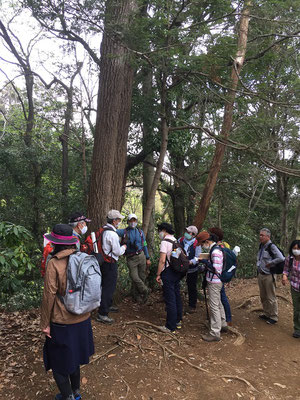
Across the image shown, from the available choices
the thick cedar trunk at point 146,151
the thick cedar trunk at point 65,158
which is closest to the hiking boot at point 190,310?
the thick cedar trunk at point 146,151

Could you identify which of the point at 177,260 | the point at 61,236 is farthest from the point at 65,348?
the point at 177,260

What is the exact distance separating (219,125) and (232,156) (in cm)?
255

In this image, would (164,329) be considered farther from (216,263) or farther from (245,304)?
(245,304)

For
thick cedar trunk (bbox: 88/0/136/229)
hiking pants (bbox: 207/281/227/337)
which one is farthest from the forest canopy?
hiking pants (bbox: 207/281/227/337)

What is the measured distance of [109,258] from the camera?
5.40 meters

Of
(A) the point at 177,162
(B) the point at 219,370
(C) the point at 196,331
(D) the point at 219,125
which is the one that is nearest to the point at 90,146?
(A) the point at 177,162

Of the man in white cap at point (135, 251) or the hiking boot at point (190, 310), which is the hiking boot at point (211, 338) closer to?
the hiking boot at point (190, 310)

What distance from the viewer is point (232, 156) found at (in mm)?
11242

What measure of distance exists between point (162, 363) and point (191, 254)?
2714 millimetres

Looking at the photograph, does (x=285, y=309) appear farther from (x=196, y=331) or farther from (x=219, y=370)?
(x=219, y=370)

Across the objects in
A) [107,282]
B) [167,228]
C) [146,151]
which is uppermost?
[146,151]

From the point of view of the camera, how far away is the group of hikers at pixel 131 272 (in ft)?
9.70

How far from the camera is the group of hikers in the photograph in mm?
2957

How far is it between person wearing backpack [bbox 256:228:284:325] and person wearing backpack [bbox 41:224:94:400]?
13.8 ft
